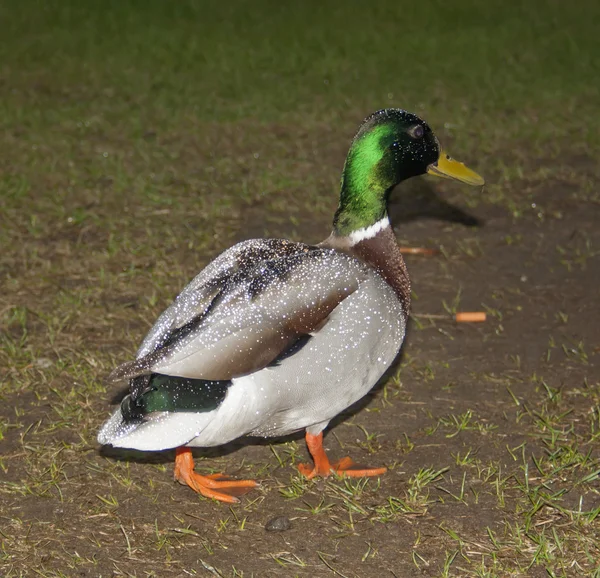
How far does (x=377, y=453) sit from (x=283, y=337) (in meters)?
0.79

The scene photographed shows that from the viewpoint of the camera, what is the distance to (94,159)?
241 inches

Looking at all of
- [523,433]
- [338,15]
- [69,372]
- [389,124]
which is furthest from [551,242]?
[338,15]

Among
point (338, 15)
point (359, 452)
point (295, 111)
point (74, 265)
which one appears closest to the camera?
point (359, 452)

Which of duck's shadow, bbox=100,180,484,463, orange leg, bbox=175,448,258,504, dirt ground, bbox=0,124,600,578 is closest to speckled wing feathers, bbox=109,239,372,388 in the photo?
orange leg, bbox=175,448,258,504

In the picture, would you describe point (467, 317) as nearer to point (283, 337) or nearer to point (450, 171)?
point (450, 171)

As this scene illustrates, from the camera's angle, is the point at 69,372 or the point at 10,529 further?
the point at 69,372

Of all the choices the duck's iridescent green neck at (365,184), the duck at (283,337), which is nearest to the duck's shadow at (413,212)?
the duck at (283,337)

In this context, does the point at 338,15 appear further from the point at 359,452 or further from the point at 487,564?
the point at 487,564

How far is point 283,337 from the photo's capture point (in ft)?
9.11

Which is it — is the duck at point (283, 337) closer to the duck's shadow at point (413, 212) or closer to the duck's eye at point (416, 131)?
the duck's eye at point (416, 131)

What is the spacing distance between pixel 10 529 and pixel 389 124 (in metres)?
Answer: 1.66

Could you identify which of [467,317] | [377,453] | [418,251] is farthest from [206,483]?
[418,251]

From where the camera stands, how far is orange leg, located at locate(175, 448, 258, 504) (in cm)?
307

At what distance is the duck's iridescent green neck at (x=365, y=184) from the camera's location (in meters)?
3.16
